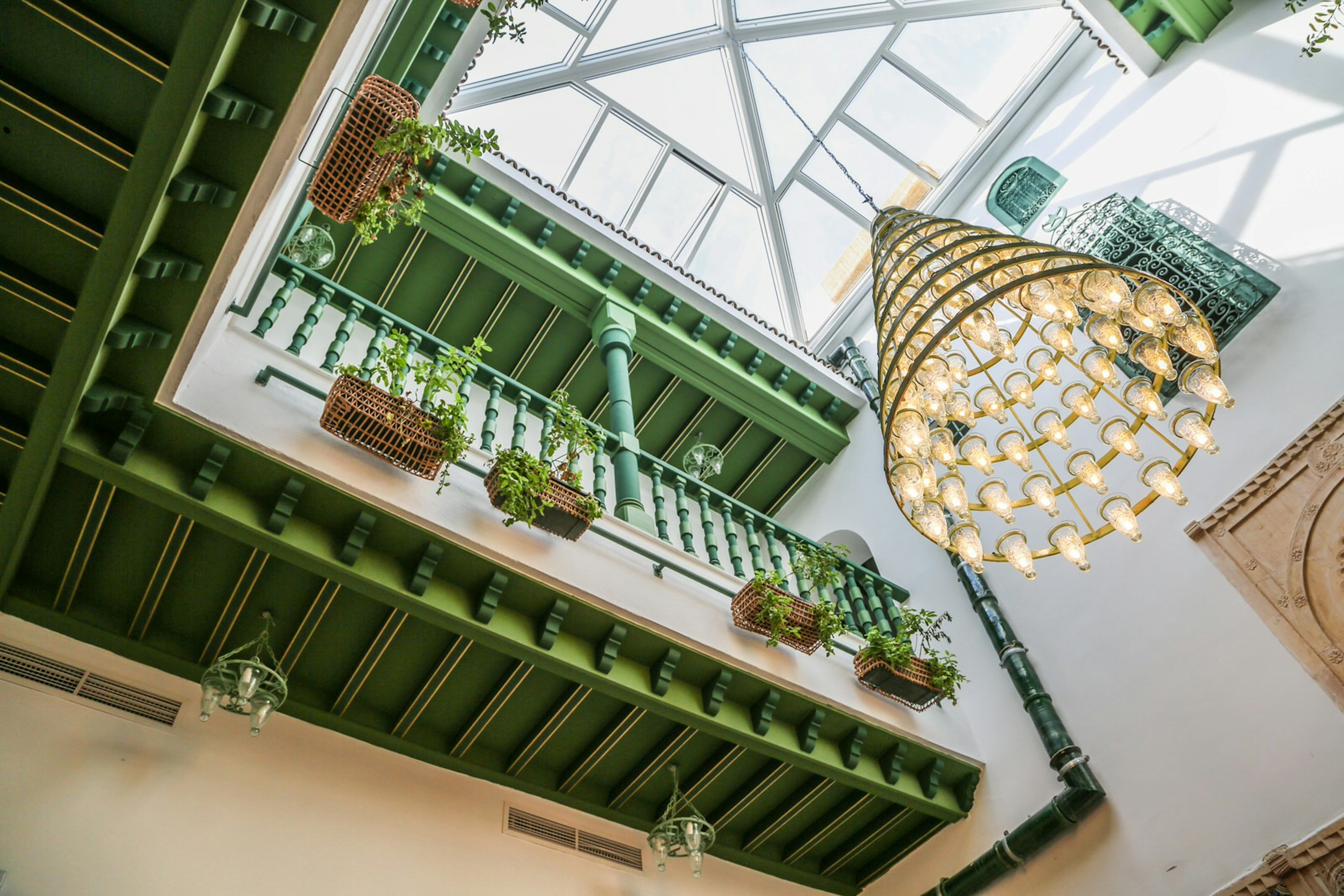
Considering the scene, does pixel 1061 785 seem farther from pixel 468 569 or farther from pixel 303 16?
pixel 303 16

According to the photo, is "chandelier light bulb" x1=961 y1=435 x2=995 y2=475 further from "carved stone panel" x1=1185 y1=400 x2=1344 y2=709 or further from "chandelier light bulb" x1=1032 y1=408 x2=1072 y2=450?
"carved stone panel" x1=1185 y1=400 x2=1344 y2=709

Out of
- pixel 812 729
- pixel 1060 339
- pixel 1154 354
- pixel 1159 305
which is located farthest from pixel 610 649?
pixel 1159 305

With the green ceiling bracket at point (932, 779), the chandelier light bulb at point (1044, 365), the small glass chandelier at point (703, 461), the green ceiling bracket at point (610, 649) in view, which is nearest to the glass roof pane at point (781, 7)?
the small glass chandelier at point (703, 461)

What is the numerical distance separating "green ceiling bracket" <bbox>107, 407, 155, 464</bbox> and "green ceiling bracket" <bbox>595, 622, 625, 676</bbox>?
2598mm

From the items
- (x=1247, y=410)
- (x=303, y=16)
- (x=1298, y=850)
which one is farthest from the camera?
(x=1247, y=410)

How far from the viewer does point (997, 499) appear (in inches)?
170

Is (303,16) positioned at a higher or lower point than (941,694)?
higher

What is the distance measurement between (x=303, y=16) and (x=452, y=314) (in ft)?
17.3

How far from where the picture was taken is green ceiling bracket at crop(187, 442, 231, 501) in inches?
166

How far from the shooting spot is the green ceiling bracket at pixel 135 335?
11.8 feet

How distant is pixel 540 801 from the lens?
563 cm

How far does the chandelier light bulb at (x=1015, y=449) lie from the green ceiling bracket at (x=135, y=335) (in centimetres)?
381

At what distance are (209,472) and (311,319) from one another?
4.56ft

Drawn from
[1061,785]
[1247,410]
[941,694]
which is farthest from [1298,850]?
[1247,410]
